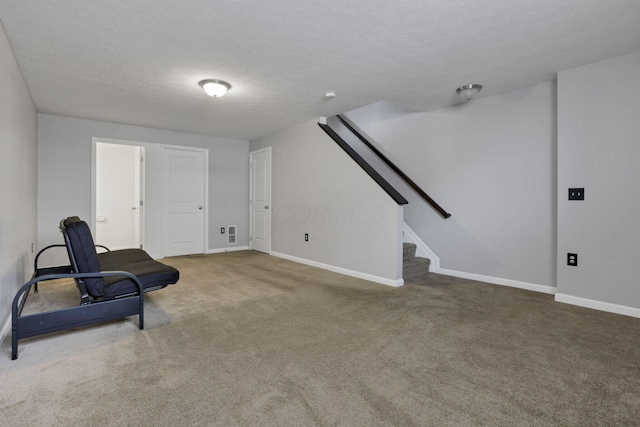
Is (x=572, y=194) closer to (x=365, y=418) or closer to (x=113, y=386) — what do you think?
(x=365, y=418)

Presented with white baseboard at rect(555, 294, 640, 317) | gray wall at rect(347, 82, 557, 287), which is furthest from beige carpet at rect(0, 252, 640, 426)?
gray wall at rect(347, 82, 557, 287)

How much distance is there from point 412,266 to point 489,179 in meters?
1.48

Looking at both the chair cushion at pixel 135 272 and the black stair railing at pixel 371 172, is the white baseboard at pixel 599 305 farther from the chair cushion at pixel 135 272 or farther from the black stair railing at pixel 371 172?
the chair cushion at pixel 135 272

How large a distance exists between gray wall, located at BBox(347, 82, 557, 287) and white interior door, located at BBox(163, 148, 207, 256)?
146 inches

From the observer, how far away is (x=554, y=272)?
3508mm

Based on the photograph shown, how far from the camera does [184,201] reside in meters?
6.03

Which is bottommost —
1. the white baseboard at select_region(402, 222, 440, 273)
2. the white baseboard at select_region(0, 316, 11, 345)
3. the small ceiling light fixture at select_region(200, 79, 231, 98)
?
the white baseboard at select_region(0, 316, 11, 345)

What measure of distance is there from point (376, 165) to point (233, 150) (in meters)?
3.02

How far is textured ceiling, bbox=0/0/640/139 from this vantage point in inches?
85.8

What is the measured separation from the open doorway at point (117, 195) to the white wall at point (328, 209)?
3.01m

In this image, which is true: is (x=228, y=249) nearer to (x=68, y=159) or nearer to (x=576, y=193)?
(x=68, y=159)

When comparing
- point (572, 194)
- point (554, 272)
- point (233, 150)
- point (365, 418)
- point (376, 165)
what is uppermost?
point (233, 150)

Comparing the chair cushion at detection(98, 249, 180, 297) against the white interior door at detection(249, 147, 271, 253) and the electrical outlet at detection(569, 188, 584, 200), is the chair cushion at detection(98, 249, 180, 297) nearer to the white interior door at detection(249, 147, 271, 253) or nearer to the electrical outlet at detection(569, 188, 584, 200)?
the white interior door at detection(249, 147, 271, 253)

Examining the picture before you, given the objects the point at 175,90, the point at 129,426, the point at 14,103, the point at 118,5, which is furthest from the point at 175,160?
the point at 129,426
